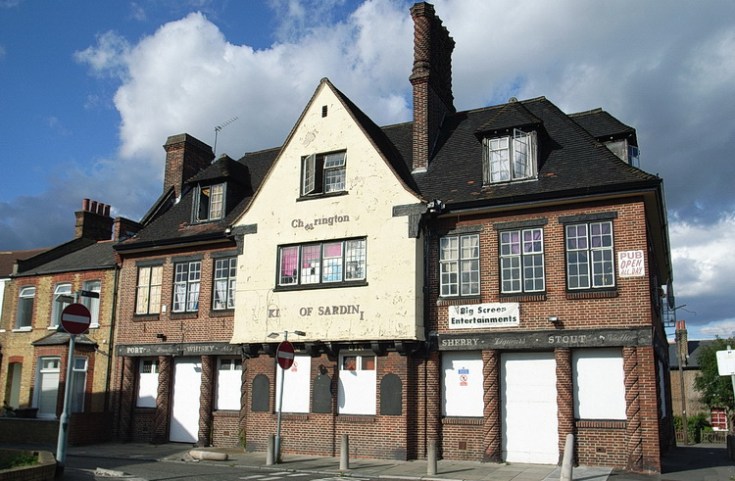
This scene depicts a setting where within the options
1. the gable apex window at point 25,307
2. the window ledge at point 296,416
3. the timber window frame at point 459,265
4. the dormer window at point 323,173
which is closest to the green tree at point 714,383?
the timber window frame at point 459,265

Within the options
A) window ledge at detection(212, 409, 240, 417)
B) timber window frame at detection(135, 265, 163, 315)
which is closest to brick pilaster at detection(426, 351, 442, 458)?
window ledge at detection(212, 409, 240, 417)

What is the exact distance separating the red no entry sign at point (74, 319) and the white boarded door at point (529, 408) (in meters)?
11.2

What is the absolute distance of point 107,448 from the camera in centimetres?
2327

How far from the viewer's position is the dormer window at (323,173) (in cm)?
2245

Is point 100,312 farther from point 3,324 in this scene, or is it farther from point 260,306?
point 260,306

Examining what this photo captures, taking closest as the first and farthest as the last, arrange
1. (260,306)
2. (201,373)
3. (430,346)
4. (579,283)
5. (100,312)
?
(579,283), (430,346), (260,306), (201,373), (100,312)

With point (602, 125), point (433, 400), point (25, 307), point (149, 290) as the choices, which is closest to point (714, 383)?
point (602, 125)

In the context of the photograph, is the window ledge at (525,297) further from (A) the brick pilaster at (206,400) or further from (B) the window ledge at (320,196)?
(A) the brick pilaster at (206,400)

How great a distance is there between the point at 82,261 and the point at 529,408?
20.6 metres

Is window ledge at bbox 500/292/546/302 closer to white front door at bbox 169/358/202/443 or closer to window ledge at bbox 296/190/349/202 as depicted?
window ledge at bbox 296/190/349/202

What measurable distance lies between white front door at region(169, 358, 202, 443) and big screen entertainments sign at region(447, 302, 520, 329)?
32.2ft

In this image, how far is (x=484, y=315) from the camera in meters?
19.6

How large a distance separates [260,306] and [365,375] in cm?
423

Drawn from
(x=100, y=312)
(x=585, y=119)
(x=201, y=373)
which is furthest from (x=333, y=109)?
(x=100, y=312)
